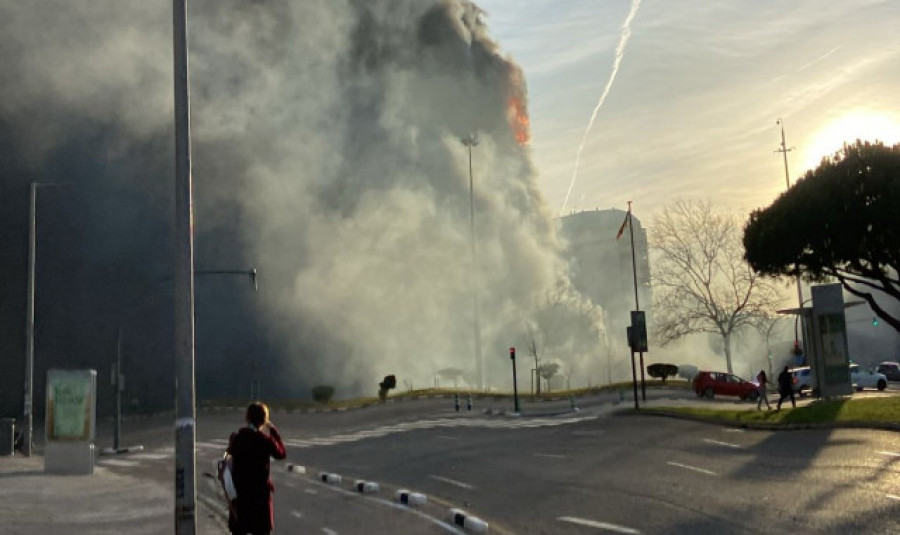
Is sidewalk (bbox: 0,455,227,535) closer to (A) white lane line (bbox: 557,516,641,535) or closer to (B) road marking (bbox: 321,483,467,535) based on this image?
(B) road marking (bbox: 321,483,467,535)

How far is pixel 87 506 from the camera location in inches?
672

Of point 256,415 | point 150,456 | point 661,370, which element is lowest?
point 150,456

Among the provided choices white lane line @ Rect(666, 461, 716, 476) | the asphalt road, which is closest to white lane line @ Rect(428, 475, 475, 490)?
the asphalt road

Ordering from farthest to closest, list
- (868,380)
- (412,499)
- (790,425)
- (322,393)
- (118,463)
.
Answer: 1. (322,393)
2. (868,380)
3. (118,463)
4. (790,425)
5. (412,499)

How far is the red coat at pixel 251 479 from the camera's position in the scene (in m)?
7.91

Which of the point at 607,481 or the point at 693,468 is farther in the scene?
the point at 693,468

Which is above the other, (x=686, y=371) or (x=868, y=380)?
(x=686, y=371)

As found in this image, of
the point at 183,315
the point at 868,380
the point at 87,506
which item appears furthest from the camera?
the point at 868,380

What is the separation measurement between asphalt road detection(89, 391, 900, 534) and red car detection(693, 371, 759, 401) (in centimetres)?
2037

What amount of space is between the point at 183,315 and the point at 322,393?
65.5 meters

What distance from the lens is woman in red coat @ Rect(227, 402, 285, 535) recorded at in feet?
26.0

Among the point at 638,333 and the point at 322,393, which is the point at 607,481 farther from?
the point at 322,393

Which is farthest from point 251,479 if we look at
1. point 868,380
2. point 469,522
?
point 868,380

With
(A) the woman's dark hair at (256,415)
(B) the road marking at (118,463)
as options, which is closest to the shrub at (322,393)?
(B) the road marking at (118,463)
